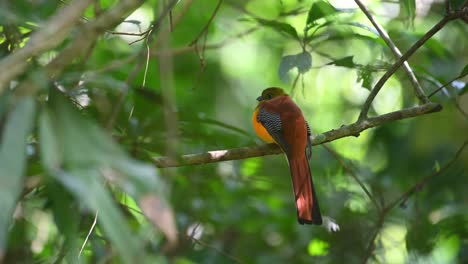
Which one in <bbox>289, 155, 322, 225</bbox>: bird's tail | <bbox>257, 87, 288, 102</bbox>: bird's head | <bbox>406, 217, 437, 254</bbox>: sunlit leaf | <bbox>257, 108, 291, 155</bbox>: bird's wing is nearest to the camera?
<bbox>289, 155, 322, 225</bbox>: bird's tail

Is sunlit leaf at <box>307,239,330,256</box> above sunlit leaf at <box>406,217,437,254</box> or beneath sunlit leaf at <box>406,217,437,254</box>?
beneath

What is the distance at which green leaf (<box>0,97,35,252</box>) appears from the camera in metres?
1.58

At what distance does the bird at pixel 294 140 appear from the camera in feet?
11.1

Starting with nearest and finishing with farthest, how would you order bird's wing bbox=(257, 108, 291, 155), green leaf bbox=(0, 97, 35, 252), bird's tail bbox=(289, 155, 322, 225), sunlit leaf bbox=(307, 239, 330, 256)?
green leaf bbox=(0, 97, 35, 252)
bird's tail bbox=(289, 155, 322, 225)
bird's wing bbox=(257, 108, 291, 155)
sunlit leaf bbox=(307, 239, 330, 256)

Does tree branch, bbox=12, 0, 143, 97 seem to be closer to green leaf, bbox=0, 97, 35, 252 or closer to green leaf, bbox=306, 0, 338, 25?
green leaf, bbox=0, 97, 35, 252

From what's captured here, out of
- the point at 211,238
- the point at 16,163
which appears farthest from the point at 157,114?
the point at 16,163

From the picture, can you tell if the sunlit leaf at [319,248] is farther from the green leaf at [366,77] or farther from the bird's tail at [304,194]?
the green leaf at [366,77]

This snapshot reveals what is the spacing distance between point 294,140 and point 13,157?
92.0 inches

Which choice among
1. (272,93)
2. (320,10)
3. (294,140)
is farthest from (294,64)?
(272,93)

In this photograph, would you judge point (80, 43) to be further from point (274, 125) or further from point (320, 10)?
point (274, 125)

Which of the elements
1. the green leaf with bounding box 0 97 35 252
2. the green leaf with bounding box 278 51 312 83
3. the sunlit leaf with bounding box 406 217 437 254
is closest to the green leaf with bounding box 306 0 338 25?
the green leaf with bounding box 278 51 312 83

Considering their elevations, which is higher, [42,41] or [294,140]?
[42,41]

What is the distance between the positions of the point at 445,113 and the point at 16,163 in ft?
15.5

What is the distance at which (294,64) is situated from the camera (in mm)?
3527
